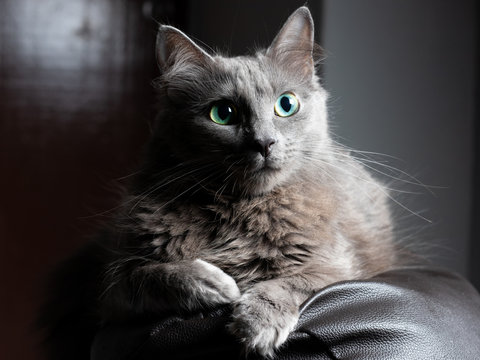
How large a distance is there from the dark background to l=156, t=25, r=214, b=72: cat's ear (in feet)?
2.56

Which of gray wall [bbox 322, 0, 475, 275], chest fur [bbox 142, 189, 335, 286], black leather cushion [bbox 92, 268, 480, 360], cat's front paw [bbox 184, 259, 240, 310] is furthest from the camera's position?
gray wall [bbox 322, 0, 475, 275]

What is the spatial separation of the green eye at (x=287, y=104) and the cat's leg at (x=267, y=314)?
35 centimetres

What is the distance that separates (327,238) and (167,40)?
0.53m

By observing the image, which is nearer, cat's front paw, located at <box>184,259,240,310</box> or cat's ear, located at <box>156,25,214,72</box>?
cat's front paw, located at <box>184,259,240,310</box>

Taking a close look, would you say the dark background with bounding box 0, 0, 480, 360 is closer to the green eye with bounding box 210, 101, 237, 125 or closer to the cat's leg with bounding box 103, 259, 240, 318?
the green eye with bounding box 210, 101, 237, 125

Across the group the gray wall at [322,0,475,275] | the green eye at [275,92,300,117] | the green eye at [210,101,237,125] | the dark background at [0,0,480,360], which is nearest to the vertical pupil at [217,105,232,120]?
the green eye at [210,101,237,125]

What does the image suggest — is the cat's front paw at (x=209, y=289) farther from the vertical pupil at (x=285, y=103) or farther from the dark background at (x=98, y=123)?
the dark background at (x=98, y=123)

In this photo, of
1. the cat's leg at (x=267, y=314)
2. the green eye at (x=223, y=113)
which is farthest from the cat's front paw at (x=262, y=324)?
Result: the green eye at (x=223, y=113)

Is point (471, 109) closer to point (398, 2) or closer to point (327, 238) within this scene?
point (398, 2)

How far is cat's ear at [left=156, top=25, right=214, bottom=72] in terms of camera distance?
4.10 feet

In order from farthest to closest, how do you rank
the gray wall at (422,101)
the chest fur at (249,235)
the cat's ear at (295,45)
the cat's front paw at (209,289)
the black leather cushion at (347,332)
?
the gray wall at (422,101)
the cat's ear at (295,45)
the chest fur at (249,235)
the cat's front paw at (209,289)
the black leather cushion at (347,332)

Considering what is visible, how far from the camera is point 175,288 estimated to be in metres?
1.07

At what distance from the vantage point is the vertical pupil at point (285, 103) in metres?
1.24

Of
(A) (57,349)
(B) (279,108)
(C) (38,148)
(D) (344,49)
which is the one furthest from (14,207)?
(B) (279,108)
